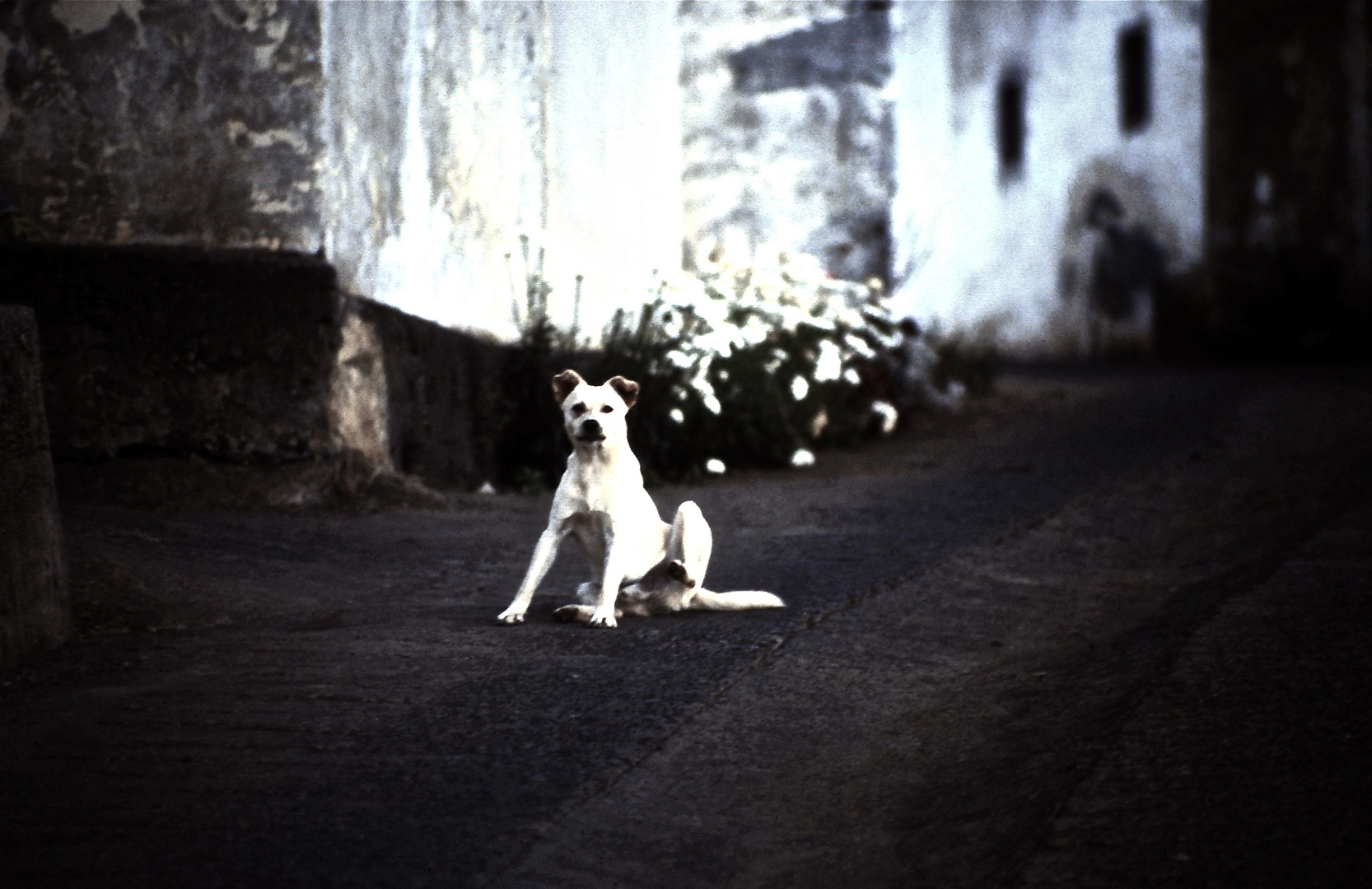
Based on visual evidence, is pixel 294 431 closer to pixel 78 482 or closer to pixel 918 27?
pixel 78 482

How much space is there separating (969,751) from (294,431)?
329 cm

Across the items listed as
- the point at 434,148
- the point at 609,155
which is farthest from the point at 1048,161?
the point at 434,148

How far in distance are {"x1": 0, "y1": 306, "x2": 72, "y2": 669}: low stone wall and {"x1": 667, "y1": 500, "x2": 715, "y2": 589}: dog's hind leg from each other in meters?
1.54

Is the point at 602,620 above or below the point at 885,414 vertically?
below

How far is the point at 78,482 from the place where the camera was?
18.5ft

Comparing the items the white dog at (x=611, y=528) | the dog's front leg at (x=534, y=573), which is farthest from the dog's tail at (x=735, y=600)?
Answer: the dog's front leg at (x=534, y=573)

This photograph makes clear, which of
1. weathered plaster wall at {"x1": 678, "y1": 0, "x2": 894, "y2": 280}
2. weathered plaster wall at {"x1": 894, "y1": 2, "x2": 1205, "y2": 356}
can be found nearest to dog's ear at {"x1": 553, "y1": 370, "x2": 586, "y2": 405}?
weathered plaster wall at {"x1": 678, "y1": 0, "x2": 894, "y2": 280}

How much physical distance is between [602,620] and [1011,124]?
675 inches

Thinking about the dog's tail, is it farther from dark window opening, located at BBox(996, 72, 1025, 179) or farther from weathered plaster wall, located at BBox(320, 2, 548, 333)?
dark window opening, located at BBox(996, 72, 1025, 179)

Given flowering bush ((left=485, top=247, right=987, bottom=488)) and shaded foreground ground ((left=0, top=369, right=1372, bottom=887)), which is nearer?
shaded foreground ground ((left=0, top=369, right=1372, bottom=887))

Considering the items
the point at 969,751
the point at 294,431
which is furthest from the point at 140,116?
the point at 969,751

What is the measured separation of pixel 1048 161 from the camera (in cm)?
1989

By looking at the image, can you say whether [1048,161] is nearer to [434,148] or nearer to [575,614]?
[434,148]

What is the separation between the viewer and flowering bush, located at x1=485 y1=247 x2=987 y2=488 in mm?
7379
